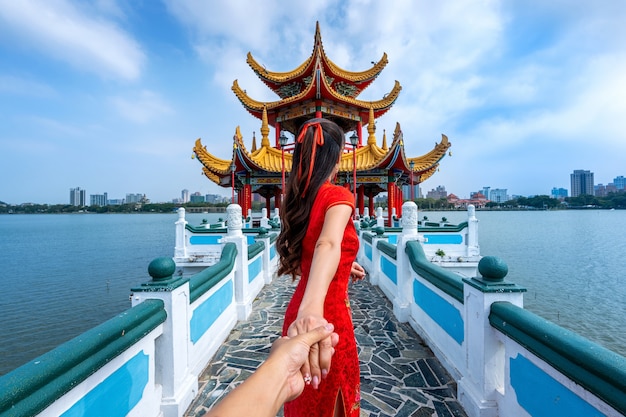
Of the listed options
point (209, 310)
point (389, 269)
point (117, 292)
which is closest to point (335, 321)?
point (209, 310)

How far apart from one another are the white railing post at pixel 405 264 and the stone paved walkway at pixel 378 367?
0.76ft

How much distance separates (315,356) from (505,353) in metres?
2.10

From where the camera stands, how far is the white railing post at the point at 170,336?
2498 millimetres

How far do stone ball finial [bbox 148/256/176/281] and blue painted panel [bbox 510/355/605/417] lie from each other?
2.67m

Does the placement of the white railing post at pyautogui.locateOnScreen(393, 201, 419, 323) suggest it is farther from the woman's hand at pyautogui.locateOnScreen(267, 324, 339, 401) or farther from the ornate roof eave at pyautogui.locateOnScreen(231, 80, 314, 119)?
the ornate roof eave at pyautogui.locateOnScreen(231, 80, 314, 119)

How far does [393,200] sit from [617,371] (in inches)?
555

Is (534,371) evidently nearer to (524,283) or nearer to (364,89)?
(524,283)

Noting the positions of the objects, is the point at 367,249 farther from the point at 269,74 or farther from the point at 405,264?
the point at 269,74

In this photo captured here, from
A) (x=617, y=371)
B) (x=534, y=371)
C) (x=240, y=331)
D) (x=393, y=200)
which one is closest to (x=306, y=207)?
(x=617, y=371)

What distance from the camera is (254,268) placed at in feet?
20.8

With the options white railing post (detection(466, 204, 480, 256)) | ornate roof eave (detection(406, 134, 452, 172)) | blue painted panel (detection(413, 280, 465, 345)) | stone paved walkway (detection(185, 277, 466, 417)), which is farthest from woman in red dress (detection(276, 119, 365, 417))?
ornate roof eave (detection(406, 134, 452, 172))

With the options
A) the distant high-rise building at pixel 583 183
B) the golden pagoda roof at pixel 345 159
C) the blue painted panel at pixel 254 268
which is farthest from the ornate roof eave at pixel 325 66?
the distant high-rise building at pixel 583 183

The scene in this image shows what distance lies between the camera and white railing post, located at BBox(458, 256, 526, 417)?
230cm

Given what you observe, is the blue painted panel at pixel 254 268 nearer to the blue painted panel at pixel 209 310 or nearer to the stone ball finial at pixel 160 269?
the blue painted panel at pixel 209 310
